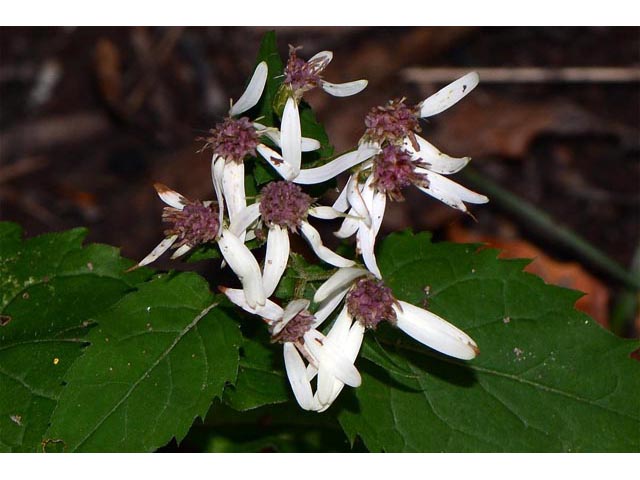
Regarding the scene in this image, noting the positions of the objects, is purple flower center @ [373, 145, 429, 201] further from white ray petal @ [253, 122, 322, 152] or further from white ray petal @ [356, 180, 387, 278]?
white ray petal @ [253, 122, 322, 152]

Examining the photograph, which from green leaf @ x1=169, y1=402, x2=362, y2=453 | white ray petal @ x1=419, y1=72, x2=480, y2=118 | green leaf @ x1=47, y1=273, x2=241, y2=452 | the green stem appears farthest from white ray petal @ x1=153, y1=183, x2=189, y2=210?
the green stem

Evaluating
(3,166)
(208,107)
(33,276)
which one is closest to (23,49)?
(3,166)

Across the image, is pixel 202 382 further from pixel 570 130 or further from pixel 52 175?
pixel 570 130

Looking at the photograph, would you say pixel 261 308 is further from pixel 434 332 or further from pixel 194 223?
pixel 434 332

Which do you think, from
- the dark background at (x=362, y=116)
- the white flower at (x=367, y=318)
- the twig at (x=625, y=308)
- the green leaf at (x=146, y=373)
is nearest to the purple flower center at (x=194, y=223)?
the green leaf at (x=146, y=373)

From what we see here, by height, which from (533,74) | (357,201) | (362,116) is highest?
(357,201)

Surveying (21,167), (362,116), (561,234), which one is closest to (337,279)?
(561,234)

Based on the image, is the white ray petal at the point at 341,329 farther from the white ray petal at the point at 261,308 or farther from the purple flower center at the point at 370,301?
the white ray petal at the point at 261,308
